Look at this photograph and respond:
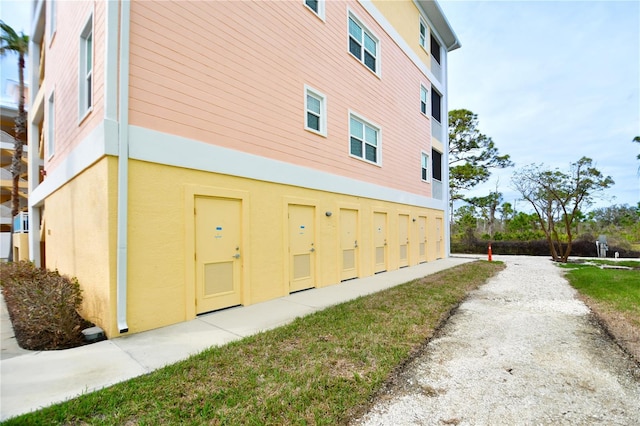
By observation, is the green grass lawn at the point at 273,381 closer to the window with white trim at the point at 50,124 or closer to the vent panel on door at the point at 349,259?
the vent panel on door at the point at 349,259

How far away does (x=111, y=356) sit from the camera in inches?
148

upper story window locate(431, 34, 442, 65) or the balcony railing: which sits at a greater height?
upper story window locate(431, 34, 442, 65)

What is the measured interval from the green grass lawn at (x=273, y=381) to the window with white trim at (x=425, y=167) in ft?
37.2

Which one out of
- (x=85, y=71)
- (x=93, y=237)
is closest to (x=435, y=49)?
(x=85, y=71)

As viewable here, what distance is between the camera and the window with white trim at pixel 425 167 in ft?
49.5

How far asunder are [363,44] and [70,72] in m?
8.84

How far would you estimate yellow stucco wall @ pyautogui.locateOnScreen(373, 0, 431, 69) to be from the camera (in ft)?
39.3

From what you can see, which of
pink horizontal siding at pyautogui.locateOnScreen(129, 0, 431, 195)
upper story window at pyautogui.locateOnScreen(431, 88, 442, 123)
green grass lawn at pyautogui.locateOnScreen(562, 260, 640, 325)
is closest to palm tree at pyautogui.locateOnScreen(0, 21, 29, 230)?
pink horizontal siding at pyautogui.locateOnScreen(129, 0, 431, 195)

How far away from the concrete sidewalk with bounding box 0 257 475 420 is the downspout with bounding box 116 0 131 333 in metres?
0.58

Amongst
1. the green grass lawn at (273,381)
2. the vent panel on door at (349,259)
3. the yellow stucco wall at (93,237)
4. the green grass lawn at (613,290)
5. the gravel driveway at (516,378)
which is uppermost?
the yellow stucco wall at (93,237)

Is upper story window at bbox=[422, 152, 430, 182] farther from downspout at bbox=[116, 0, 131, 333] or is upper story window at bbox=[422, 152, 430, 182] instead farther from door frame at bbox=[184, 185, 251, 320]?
downspout at bbox=[116, 0, 131, 333]

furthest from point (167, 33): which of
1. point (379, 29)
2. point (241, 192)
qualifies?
point (379, 29)

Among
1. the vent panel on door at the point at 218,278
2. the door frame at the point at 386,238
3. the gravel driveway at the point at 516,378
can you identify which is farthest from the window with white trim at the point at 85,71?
the door frame at the point at 386,238

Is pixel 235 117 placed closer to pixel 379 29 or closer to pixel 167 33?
pixel 167 33
